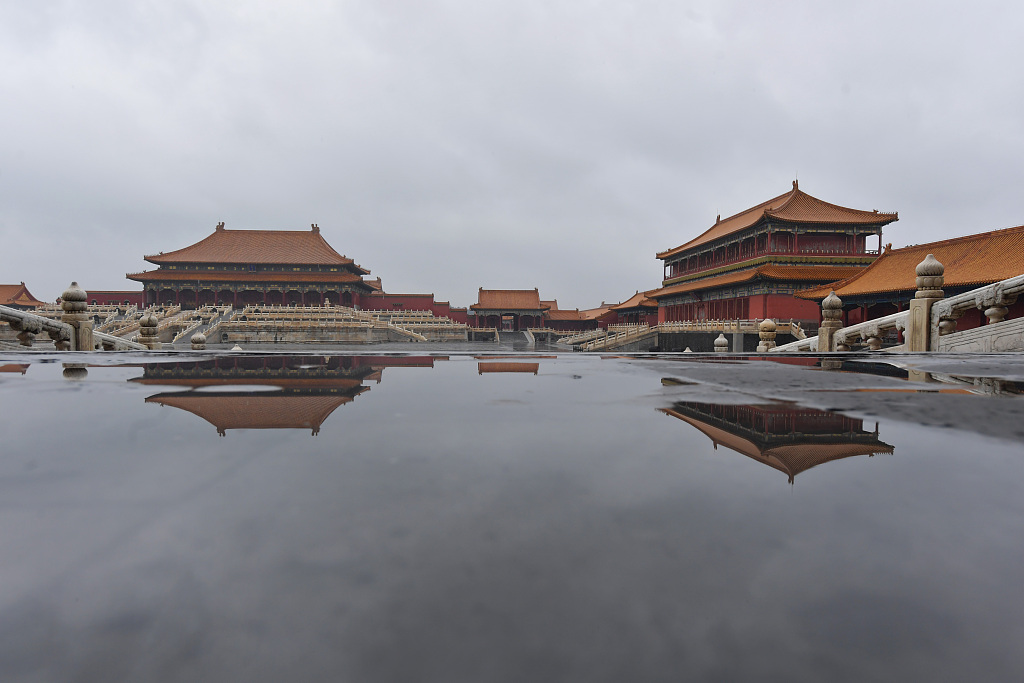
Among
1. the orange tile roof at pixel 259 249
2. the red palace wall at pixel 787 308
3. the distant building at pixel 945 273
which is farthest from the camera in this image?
the orange tile roof at pixel 259 249

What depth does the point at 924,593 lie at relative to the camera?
89 cm

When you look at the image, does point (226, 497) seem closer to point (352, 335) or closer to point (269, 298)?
point (352, 335)

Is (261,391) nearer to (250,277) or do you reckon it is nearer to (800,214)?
(800,214)

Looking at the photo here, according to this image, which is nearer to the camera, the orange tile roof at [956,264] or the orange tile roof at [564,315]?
the orange tile roof at [956,264]

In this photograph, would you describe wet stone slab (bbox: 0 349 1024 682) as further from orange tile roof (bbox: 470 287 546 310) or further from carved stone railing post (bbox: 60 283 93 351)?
orange tile roof (bbox: 470 287 546 310)

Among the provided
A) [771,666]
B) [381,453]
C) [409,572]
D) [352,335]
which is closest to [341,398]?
[381,453]

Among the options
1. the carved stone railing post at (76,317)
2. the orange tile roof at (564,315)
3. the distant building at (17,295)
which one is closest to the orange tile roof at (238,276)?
the distant building at (17,295)

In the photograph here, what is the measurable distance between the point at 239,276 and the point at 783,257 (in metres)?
35.9

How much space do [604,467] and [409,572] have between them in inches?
34.7

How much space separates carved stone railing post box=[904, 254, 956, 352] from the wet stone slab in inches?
358

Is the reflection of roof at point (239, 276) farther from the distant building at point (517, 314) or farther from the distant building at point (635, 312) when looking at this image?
the distant building at point (635, 312)

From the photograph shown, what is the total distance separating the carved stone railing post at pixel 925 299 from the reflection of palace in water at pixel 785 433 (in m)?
9.05

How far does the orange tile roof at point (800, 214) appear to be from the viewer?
2406cm

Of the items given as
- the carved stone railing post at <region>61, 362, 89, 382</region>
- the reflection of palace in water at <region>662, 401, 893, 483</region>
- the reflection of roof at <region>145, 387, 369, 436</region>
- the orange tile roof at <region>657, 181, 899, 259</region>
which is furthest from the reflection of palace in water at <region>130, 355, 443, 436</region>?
the orange tile roof at <region>657, 181, 899, 259</region>
